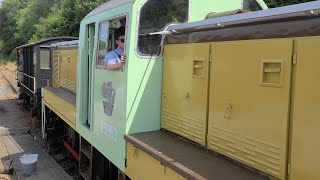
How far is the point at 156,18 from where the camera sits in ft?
13.5

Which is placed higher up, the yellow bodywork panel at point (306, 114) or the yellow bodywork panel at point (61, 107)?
the yellow bodywork panel at point (306, 114)

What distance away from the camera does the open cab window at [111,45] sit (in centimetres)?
420

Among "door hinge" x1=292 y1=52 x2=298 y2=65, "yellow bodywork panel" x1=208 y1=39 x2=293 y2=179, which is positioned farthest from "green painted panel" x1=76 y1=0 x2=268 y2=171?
"door hinge" x1=292 y1=52 x2=298 y2=65

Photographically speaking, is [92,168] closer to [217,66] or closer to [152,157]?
[152,157]

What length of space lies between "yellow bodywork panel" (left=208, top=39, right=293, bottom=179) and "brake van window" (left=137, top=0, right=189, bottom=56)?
39.9 inches

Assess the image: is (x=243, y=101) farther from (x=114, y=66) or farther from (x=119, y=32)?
(x=119, y=32)

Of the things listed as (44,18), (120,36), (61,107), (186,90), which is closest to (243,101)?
(186,90)

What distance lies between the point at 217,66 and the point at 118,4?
1652 millimetres

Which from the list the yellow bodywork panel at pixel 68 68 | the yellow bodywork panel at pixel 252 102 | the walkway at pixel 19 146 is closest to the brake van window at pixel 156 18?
the yellow bodywork panel at pixel 252 102

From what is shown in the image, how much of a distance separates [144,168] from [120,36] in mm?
1579

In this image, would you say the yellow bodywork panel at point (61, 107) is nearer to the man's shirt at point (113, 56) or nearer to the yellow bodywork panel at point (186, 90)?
the man's shirt at point (113, 56)

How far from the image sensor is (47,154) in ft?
29.6

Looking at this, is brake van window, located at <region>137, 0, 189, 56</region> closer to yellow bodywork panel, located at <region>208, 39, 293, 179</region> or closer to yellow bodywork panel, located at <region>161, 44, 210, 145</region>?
yellow bodywork panel, located at <region>161, 44, 210, 145</region>

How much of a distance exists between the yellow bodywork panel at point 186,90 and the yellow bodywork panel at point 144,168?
1.51ft
